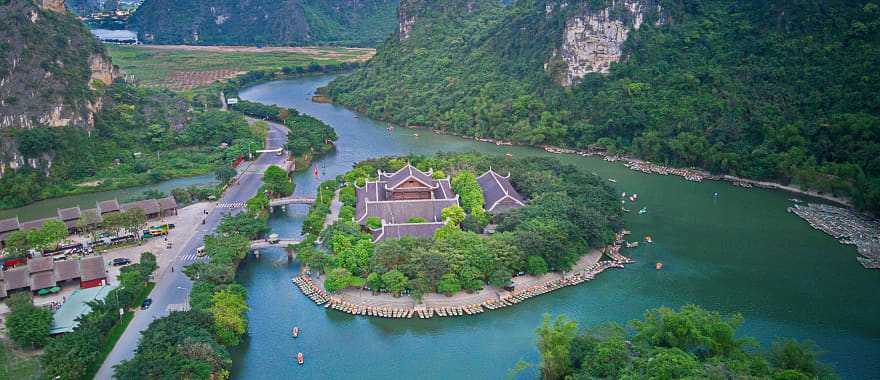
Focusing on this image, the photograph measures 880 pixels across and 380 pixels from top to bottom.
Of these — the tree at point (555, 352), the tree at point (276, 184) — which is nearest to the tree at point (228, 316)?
the tree at point (555, 352)

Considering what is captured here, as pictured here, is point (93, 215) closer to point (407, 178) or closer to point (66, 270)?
point (66, 270)

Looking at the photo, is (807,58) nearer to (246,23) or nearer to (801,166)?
(801,166)

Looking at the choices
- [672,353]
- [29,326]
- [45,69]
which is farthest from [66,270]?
[45,69]

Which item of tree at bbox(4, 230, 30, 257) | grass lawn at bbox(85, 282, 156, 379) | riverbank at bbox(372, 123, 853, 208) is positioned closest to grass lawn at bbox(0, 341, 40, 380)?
grass lawn at bbox(85, 282, 156, 379)

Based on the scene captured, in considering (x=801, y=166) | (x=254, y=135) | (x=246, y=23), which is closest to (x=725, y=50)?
(x=801, y=166)

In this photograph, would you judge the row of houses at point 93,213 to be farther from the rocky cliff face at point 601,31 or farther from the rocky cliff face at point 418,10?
the rocky cliff face at point 418,10

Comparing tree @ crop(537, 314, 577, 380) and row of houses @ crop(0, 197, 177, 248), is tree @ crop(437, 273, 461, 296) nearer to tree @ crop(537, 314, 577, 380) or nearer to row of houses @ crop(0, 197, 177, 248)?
tree @ crop(537, 314, 577, 380)

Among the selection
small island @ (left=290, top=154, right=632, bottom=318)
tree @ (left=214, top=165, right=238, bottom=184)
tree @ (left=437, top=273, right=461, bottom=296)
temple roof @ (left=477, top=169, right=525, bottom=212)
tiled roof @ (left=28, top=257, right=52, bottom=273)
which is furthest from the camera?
tree @ (left=214, top=165, right=238, bottom=184)
